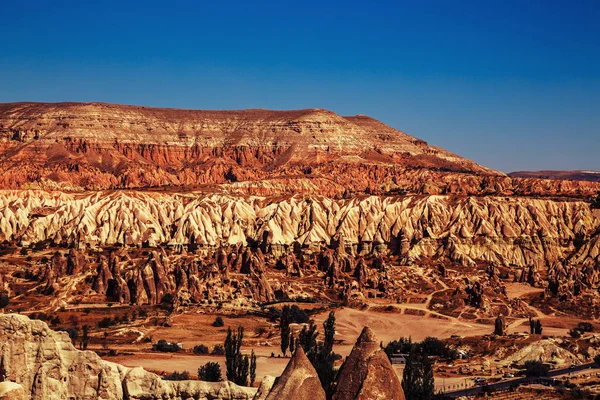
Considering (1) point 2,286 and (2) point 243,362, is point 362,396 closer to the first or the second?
(2) point 243,362

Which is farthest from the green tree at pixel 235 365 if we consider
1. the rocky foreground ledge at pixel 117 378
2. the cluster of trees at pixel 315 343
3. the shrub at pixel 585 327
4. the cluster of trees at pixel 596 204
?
the cluster of trees at pixel 596 204

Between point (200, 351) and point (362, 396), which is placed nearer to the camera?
A: point (362, 396)

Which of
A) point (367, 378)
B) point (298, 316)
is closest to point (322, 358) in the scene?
point (367, 378)

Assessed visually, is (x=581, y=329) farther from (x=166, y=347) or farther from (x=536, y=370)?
(x=166, y=347)

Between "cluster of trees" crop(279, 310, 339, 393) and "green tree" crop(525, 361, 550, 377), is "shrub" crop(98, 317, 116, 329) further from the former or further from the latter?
"green tree" crop(525, 361, 550, 377)

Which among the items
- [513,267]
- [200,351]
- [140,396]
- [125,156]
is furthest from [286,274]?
[125,156]

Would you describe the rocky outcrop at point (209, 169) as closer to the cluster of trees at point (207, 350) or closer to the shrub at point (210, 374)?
the cluster of trees at point (207, 350)

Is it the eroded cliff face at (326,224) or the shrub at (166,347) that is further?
the eroded cliff face at (326,224)
